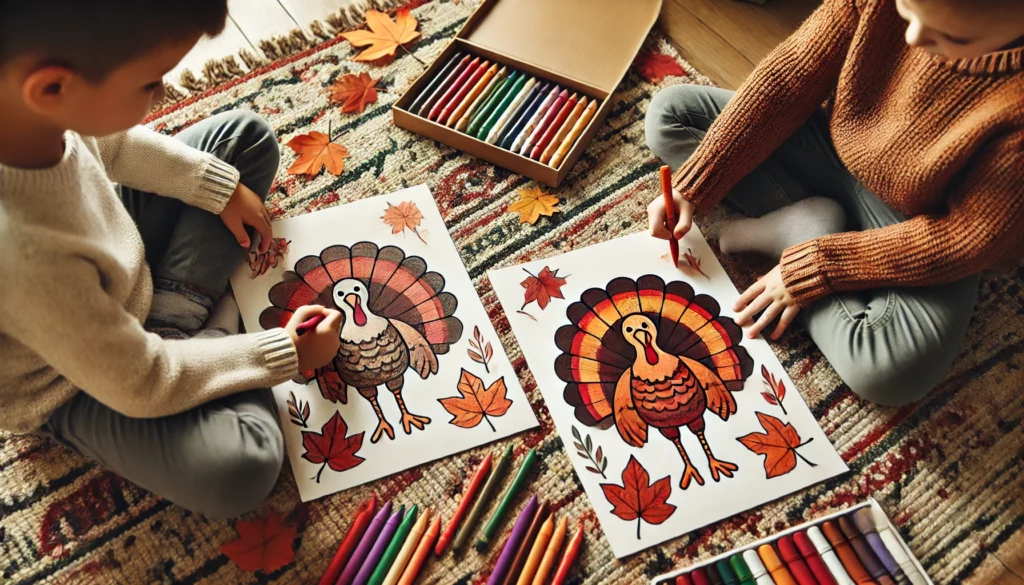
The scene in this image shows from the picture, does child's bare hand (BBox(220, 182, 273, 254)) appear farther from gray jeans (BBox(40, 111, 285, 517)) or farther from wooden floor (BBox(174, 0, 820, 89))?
wooden floor (BBox(174, 0, 820, 89))

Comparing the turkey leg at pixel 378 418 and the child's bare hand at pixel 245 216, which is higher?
the child's bare hand at pixel 245 216

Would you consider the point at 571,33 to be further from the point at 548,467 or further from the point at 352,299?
the point at 548,467

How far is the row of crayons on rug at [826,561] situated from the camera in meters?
0.73

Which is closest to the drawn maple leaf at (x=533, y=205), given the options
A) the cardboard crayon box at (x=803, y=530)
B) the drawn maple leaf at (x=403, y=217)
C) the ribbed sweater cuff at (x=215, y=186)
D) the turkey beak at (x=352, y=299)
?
the drawn maple leaf at (x=403, y=217)

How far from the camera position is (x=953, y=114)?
0.77 m

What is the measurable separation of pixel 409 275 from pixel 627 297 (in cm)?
26

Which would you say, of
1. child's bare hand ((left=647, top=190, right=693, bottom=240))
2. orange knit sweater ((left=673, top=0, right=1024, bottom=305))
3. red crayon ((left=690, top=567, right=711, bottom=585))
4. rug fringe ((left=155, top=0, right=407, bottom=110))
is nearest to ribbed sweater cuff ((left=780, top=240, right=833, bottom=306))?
orange knit sweater ((left=673, top=0, right=1024, bottom=305))

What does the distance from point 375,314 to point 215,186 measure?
224mm

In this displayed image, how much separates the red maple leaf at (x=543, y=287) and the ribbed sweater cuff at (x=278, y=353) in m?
0.28

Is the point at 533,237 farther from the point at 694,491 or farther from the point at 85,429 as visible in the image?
the point at 85,429

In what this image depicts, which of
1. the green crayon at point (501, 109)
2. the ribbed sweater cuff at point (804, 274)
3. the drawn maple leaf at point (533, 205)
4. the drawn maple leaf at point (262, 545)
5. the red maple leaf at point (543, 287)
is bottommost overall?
the drawn maple leaf at point (262, 545)

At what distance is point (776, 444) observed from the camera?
2.72 feet

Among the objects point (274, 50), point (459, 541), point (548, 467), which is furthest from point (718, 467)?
point (274, 50)

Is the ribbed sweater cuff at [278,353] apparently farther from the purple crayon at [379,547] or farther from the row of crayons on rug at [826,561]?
the row of crayons on rug at [826,561]
